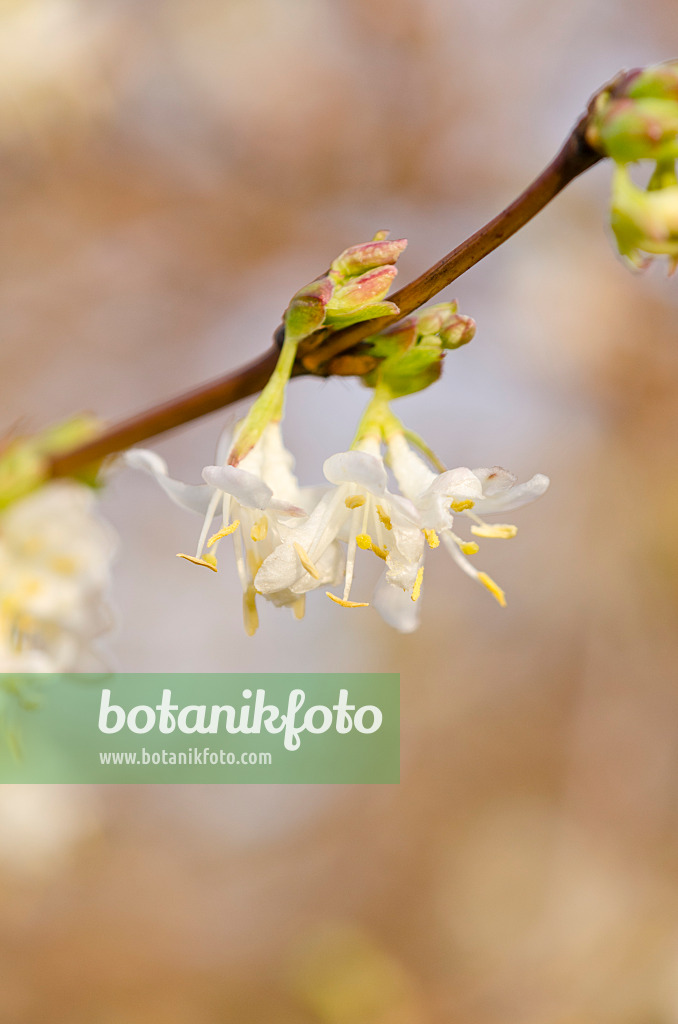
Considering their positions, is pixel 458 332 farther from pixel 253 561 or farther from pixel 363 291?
pixel 253 561

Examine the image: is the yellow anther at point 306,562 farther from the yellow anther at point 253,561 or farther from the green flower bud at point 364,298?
the green flower bud at point 364,298

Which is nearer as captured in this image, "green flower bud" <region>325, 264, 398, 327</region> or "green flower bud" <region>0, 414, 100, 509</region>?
"green flower bud" <region>325, 264, 398, 327</region>

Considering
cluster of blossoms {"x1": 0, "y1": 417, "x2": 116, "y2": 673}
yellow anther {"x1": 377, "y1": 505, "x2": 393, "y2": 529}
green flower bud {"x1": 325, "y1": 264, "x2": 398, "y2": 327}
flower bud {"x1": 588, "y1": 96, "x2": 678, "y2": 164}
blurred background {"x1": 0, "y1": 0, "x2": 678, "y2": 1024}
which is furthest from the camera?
blurred background {"x1": 0, "y1": 0, "x2": 678, "y2": 1024}

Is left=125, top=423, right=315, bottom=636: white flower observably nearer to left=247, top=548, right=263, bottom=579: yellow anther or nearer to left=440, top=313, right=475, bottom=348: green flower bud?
left=247, top=548, right=263, bottom=579: yellow anther

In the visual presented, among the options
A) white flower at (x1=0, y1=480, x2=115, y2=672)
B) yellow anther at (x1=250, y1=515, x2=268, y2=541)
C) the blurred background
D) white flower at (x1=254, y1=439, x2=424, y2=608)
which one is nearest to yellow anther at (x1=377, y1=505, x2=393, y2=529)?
white flower at (x1=254, y1=439, x2=424, y2=608)

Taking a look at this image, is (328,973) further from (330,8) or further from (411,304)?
(330,8)

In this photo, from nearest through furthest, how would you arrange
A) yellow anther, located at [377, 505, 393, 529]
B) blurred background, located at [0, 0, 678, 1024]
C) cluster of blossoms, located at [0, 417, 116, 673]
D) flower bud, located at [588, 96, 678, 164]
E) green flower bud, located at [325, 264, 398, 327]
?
1. flower bud, located at [588, 96, 678, 164]
2. green flower bud, located at [325, 264, 398, 327]
3. yellow anther, located at [377, 505, 393, 529]
4. cluster of blossoms, located at [0, 417, 116, 673]
5. blurred background, located at [0, 0, 678, 1024]

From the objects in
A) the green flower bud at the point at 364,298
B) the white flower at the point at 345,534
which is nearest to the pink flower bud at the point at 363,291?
the green flower bud at the point at 364,298
